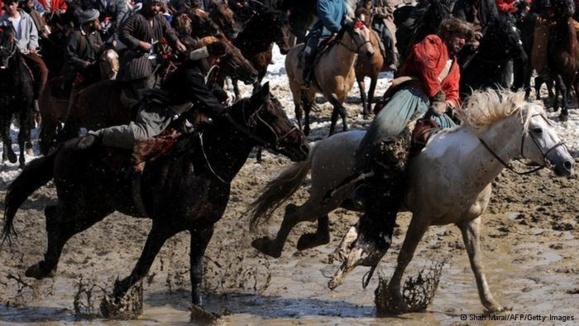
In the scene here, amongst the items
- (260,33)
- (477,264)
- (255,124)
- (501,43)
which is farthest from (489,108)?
(260,33)

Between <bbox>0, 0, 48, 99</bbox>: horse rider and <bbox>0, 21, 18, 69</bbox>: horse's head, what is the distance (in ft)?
0.59

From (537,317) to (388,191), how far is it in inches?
60.0

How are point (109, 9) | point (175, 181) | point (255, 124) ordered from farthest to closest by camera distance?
1. point (109, 9)
2. point (175, 181)
3. point (255, 124)

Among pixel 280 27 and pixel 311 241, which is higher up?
pixel 280 27

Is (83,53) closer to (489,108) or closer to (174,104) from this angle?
(174,104)

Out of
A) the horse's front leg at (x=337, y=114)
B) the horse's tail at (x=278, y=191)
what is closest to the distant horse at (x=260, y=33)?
the horse's front leg at (x=337, y=114)

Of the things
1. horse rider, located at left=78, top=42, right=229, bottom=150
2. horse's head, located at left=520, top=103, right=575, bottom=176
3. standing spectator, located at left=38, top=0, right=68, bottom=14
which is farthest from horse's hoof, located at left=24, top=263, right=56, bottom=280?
standing spectator, located at left=38, top=0, right=68, bottom=14

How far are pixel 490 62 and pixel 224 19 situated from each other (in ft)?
15.0

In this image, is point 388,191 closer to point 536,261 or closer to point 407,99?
point 407,99

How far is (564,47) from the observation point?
1925 centimetres

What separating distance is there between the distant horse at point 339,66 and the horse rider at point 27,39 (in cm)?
374

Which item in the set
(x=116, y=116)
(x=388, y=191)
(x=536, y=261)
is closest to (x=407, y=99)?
(x=388, y=191)

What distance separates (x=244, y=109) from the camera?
33.2 feet

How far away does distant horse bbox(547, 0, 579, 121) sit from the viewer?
63.0 feet
